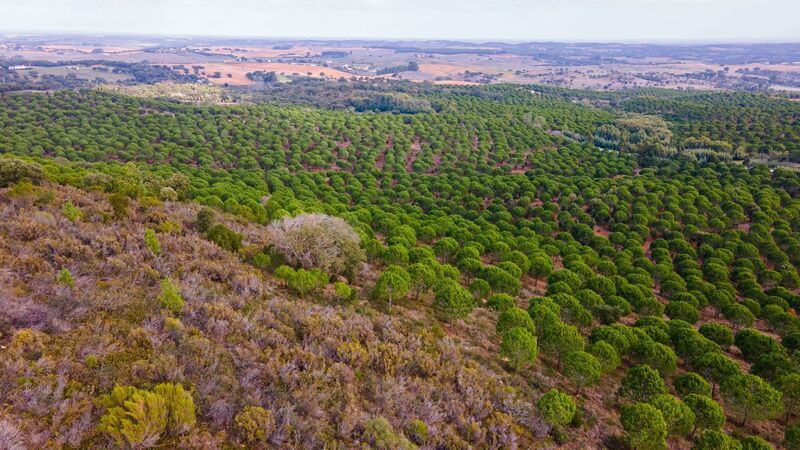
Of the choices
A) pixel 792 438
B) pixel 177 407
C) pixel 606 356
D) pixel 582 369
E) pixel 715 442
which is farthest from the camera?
pixel 606 356

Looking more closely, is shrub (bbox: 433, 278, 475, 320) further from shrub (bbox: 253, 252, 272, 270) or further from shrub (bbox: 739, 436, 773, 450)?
shrub (bbox: 739, 436, 773, 450)

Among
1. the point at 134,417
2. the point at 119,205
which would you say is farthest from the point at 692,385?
the point at 119,205

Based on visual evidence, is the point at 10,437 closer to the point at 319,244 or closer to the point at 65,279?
the point at 65,279

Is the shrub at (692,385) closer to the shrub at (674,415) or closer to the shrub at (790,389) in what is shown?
the shrub at (790,389)

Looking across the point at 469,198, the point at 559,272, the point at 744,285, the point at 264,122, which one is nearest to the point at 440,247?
the point at 559,272

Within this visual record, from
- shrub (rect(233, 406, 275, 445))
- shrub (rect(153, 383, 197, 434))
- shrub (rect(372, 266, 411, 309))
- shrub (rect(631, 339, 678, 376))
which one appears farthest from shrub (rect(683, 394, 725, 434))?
shrub (rect(153, 383, 197, 434))

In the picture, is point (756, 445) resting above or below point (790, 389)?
above

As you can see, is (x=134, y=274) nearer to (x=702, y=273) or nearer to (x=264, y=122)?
(x=702, y=273)

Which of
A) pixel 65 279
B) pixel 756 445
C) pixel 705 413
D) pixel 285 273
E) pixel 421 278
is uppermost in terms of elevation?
pixel 65 279
